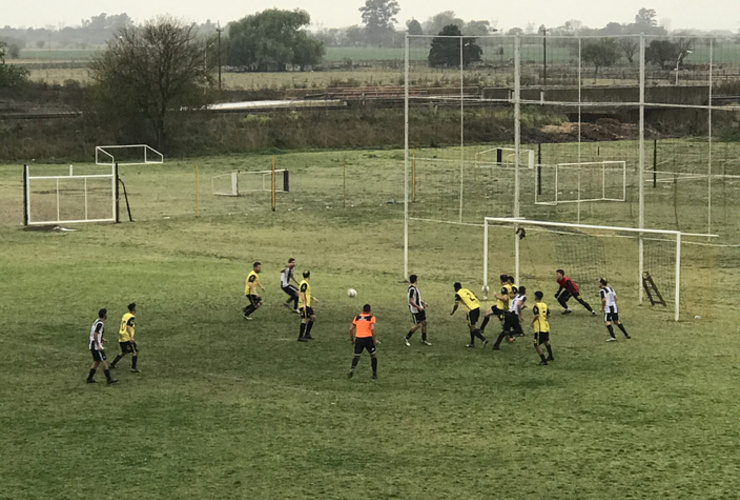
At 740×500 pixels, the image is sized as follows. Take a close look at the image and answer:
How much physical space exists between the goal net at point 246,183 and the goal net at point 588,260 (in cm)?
1730

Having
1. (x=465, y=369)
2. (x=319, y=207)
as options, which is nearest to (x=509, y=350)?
(x=465, y=369)

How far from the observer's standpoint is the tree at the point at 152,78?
7831 centimetres

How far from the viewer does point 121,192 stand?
57406 mm

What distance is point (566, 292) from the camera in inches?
1138

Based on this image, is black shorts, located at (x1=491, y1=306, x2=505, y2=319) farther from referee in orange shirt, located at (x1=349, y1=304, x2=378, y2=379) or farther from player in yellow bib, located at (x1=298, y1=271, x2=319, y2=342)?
referee in orange shirt, located at (x1=349, y1=304, x2=378, y2=379)

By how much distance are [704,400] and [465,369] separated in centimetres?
514

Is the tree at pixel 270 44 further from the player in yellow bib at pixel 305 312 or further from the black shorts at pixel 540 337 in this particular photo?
the black shorts at pixel 540 337

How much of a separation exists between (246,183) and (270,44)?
9725 cm

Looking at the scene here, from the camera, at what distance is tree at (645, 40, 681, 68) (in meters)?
37.6

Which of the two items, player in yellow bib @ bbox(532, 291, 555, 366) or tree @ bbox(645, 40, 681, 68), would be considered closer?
player in yellow bib @ bbox(532, 291, 555, 366)

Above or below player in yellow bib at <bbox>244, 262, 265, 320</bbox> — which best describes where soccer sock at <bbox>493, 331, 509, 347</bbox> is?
below

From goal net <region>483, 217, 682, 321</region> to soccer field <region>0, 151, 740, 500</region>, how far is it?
0.97 meters

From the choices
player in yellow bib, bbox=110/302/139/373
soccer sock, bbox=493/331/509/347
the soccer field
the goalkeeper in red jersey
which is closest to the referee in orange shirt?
the soccer field

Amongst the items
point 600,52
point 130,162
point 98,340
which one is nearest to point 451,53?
point 600,52
